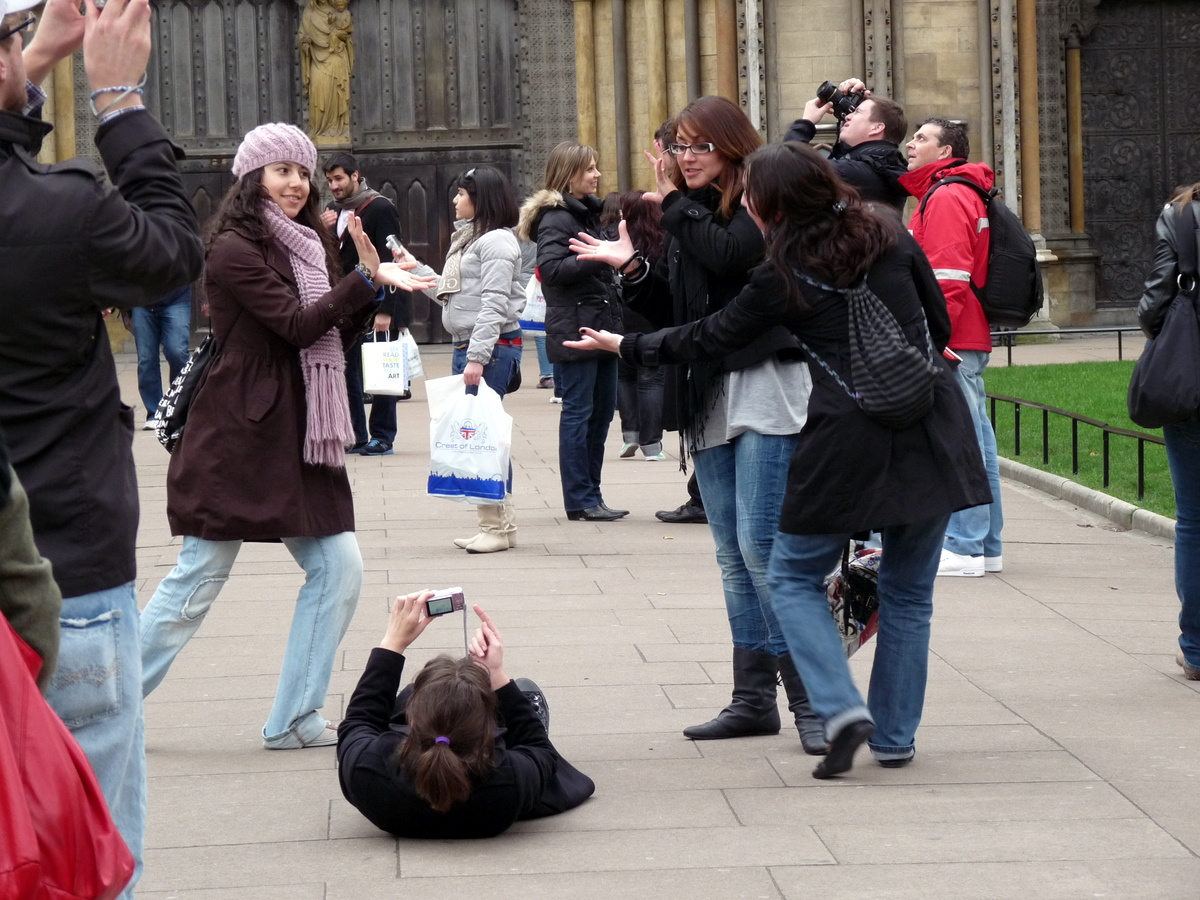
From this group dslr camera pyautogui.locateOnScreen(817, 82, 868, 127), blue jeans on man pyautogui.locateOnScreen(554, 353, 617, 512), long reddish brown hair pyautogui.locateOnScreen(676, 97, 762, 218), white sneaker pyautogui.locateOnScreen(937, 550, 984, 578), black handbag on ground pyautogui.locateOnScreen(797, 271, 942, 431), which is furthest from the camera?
blue jeans on man pyautogui.locateOnScreen(554, 353, 617, 512)

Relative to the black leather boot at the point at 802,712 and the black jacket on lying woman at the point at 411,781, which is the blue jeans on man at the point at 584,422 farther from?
the black jacket on lying woman at the point at 411,781

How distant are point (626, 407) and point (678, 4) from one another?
10.4m

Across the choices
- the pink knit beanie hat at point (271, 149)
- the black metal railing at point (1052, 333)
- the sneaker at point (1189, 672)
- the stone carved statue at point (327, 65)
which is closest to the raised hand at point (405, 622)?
the pink knit beanie hat at point (271, 149)

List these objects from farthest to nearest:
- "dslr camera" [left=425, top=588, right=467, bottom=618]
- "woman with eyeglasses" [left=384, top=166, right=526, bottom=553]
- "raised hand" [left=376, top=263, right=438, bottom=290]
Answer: "woman with eyeglasses" [left=384, top=166, right=526, bottom=553] < "raised hand" [left=376, top=263, right=438, bottom=290] < "dslr camera" [left=425, top=588, right=467, bottom=618]

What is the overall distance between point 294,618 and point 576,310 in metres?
4.99

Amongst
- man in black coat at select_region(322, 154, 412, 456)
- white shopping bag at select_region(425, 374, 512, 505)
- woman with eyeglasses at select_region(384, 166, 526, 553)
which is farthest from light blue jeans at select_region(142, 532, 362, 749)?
man in black coat at select_region(322, 154, 412, 456)

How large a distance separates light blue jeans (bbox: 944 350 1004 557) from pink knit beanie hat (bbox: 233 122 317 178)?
3654mm

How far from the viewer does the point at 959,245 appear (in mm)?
8094

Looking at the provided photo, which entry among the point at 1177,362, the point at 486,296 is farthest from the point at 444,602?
the point at 486,296

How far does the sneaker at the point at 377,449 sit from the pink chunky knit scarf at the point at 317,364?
25.3 feet

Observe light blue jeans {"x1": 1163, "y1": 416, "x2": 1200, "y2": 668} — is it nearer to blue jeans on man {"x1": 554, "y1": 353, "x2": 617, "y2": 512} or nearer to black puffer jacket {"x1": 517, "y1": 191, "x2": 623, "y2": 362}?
black puffer jacket {"x1": 517, "y1": 191, "x2": 623, "y2": 362}

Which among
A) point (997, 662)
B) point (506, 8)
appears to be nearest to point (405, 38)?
point (506, 8)

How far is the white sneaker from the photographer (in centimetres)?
831

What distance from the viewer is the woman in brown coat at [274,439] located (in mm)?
5363
